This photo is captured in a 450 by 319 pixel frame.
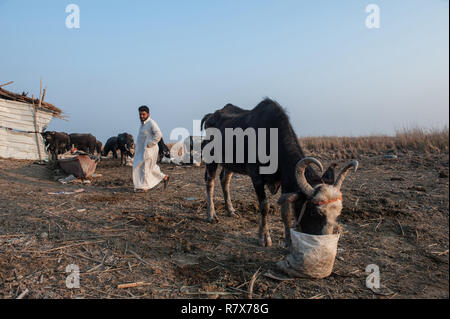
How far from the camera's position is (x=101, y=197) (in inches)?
287

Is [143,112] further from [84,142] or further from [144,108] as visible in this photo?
[84,142]

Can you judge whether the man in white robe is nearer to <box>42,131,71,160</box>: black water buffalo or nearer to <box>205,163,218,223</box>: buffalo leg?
<box>205,163,218,223</box>: buffalo leg

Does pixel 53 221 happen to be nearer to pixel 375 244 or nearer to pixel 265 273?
pixel 265 273

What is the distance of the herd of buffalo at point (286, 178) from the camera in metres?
3.38

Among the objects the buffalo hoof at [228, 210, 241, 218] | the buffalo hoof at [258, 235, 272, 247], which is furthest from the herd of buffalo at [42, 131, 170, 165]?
the buffalo hoof at [258, 235, 272, 247]

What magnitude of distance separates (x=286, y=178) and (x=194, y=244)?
174 cm

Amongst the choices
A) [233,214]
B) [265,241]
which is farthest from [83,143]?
[265,241]

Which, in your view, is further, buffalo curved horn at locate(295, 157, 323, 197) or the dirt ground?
buffalo curved horn at locate(295, 157, 323, 197)

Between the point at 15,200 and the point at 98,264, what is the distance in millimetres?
4329

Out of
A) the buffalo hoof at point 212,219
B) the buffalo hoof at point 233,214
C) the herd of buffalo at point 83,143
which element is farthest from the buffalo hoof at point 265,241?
the herd of buffalo at point 83,143

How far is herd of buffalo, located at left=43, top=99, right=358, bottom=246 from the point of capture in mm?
3385

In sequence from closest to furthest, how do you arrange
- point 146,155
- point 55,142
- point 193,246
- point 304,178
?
point 304,178, point 193,246, point 146,155, point 55,142

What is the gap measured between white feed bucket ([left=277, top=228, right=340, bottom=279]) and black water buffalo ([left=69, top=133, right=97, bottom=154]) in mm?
15496

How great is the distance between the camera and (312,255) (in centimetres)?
321
